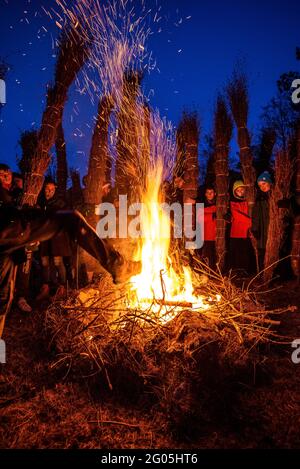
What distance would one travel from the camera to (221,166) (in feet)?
25.1

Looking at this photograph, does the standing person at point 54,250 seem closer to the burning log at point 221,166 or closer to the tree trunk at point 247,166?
the burning log at point 221,166

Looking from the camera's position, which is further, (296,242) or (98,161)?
(98,161)

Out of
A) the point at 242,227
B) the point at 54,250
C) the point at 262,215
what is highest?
the point at 262,215

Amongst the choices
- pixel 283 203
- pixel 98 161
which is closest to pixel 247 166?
pixel 283 203

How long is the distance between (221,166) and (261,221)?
5.79ft

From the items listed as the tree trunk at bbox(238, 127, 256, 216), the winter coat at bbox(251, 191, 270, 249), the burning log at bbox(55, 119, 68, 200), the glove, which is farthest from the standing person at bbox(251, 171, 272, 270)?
the burning log at bbox(55, 119, 68, 200)

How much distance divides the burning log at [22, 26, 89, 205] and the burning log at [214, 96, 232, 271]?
3459 mm

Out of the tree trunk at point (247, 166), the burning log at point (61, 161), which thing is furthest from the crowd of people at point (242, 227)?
the burning log at point (61, 161)

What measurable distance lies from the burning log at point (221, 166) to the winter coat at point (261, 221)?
999 millimetres

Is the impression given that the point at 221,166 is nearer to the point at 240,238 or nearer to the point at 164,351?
the point at 240,238

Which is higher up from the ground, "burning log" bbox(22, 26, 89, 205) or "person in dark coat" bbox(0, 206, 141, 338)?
"burning log" bbox(22, 26, 89, 205)

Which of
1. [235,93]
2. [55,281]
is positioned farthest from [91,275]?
[235,93]

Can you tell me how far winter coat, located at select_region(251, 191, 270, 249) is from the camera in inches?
255

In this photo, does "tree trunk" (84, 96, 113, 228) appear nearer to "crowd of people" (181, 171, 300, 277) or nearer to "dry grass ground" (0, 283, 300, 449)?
"crowd of people" (181, 171, 300, 277)
